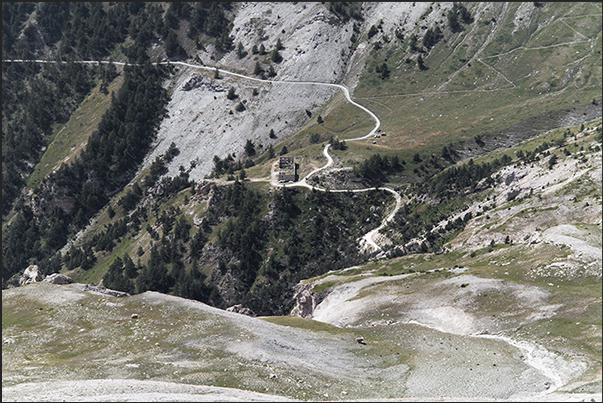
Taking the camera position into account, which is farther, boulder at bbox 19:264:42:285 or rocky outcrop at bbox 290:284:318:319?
boulder at bbox 19:264:42:285

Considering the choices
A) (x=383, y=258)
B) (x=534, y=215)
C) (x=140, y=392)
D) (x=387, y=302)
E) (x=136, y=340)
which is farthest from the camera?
(x=383, y=258)

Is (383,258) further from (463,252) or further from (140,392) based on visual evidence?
(140,392)

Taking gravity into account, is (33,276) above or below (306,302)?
above

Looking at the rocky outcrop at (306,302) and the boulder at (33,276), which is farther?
the boulder at (33,276)

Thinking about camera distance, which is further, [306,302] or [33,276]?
[33,276]

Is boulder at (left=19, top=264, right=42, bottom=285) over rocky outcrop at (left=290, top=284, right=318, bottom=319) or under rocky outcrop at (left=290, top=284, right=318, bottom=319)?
over

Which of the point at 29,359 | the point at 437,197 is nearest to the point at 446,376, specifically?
the point at 29,359

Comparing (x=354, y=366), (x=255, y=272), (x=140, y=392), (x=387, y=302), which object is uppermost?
(x=140, y=392)

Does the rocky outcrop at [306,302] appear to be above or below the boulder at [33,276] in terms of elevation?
below

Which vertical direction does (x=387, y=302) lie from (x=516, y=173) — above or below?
below

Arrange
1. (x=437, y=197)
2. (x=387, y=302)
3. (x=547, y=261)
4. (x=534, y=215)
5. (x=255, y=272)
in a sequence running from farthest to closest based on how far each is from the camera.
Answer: (x=255, y=272) < (x=437, y=197) < (x=534, y=215) < (x=387, y=302) < (x=547, y=261)

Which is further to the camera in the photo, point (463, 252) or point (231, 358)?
point (463, 252)
